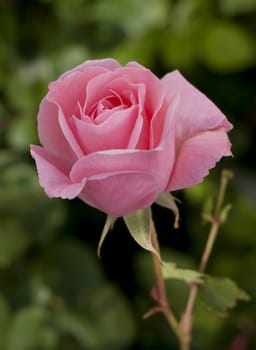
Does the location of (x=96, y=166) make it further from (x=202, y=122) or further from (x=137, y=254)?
(x=137, y=254)

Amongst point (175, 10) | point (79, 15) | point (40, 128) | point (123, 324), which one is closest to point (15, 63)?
point (79, 15)

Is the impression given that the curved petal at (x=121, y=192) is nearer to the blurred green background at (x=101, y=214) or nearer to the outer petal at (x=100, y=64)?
the outer petal at (x=100, y=64)

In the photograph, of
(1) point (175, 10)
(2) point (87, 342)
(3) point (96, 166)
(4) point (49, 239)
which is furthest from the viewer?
(1) point (175, 10)

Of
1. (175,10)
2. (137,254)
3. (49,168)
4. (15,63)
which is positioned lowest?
Result: (137,254)

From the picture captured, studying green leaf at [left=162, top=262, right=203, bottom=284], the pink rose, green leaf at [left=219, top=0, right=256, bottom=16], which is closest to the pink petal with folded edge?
the pink rose

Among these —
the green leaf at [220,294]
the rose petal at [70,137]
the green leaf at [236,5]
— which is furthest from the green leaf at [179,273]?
the green leaf at [236,5]

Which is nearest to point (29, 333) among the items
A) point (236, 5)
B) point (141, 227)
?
point (141, 227)

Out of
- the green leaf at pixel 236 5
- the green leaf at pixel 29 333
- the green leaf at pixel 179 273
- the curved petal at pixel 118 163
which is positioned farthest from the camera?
the green leaf at pixel 236 5
